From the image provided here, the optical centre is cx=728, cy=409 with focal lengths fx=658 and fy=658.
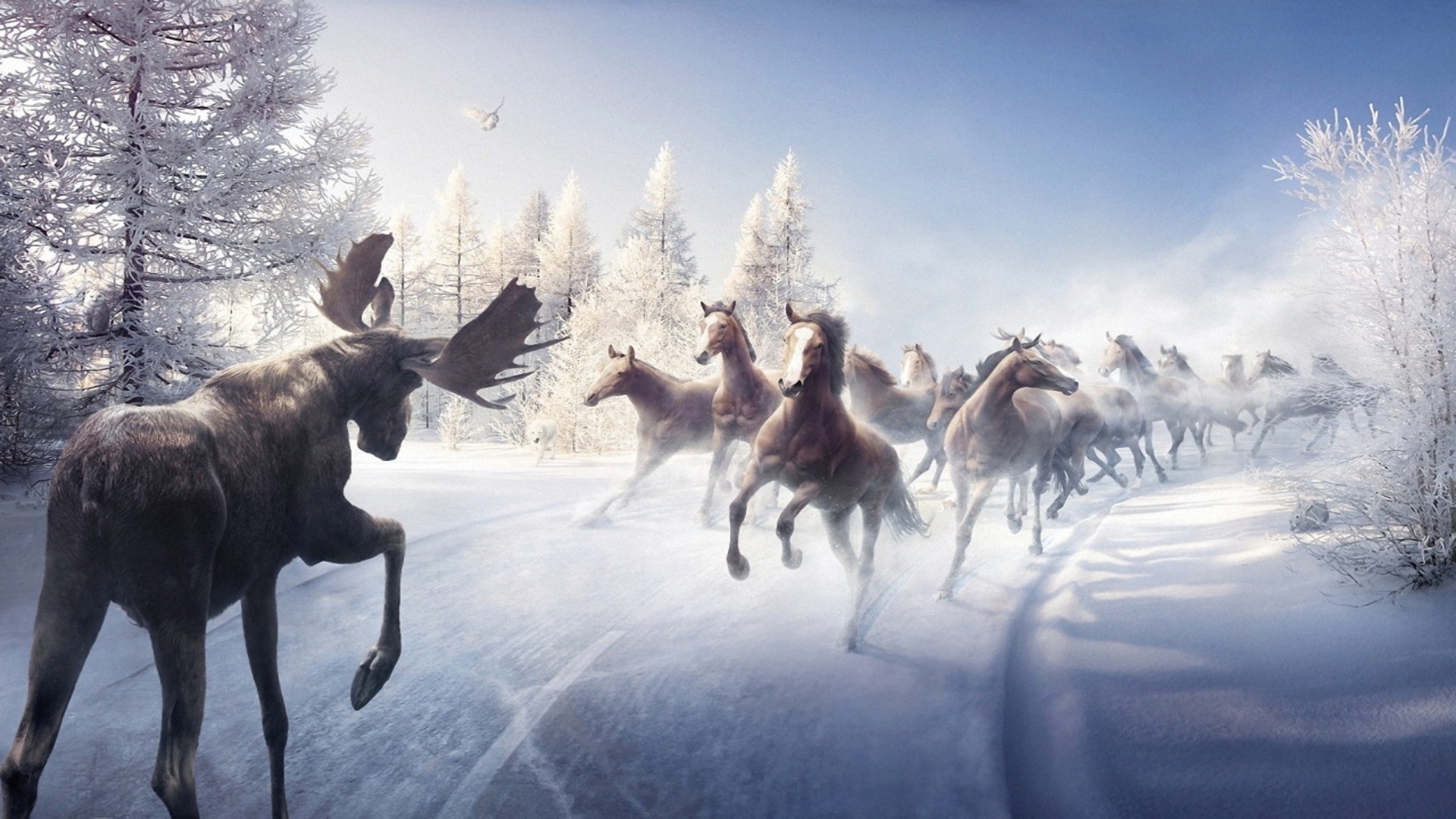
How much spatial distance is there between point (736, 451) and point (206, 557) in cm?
208

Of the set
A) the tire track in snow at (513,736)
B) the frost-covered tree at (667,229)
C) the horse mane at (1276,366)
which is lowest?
the tire track in snow at (513,736)

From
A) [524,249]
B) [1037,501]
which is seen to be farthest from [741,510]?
[524,249]

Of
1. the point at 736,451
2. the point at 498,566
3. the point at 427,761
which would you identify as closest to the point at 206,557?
the point at 427,761

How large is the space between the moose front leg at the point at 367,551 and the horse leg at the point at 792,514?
0.96 metres

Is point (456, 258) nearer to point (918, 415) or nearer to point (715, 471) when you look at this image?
point (715, 471)

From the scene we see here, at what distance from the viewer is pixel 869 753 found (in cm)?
134

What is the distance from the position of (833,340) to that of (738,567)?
70cm

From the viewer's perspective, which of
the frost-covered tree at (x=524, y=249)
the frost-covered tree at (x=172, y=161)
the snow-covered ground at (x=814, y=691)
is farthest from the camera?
the frost-covered tree at (x=524, y=249)

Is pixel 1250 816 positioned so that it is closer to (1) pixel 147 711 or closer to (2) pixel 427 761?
(2) pixel 427 761

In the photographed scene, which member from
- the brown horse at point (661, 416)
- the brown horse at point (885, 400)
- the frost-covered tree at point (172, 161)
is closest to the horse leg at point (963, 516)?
the brown horse at point (885, 400)

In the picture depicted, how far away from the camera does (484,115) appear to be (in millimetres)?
2568

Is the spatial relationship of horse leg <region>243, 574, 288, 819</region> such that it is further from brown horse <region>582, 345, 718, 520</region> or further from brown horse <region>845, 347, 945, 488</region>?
brown horse <region>845, 347, 945, 488</region>

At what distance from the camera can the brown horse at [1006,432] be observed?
2.59m

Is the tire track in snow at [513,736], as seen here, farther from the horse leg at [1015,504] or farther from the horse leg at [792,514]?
the horse leg at [1015,504]
